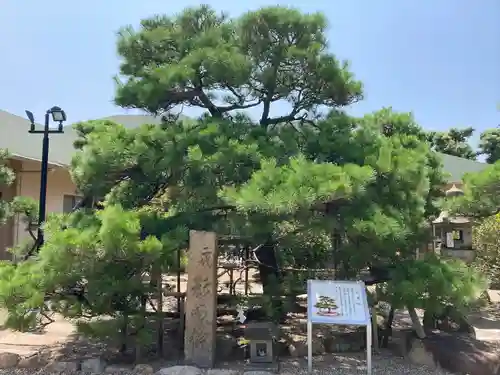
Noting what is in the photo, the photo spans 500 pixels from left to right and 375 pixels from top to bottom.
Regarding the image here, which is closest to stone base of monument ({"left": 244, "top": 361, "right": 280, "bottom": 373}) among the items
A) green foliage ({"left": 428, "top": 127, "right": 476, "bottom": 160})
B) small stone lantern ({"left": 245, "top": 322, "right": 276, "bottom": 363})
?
small stone lantern ({"left": 245, "top": 322, "right": 276, "bottom": 363})

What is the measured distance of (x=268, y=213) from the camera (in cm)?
334

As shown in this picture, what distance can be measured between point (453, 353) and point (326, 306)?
1277mm

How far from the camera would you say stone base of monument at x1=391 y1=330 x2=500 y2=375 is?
389 centimetres

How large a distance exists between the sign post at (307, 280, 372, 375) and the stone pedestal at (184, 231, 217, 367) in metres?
0.83

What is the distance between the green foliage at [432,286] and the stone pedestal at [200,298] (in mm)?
1509

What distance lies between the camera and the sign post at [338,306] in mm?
3600

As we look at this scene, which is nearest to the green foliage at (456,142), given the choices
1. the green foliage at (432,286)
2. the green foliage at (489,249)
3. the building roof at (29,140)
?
the building roof at (29,140)

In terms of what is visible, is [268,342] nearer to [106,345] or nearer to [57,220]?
[106,345]

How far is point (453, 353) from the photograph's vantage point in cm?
402

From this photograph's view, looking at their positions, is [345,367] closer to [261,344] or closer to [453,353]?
[261,344]

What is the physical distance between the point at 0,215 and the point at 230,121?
3324mm

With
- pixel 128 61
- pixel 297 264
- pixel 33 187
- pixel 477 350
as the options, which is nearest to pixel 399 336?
pixel 477 350

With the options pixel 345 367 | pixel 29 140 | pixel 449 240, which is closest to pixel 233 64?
pixel 345 367

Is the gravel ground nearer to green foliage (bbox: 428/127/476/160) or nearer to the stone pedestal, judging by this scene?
the stone pedestal
